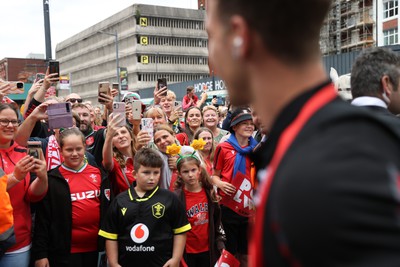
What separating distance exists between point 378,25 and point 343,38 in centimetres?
1014

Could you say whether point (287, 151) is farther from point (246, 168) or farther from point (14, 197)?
point (246, 168)

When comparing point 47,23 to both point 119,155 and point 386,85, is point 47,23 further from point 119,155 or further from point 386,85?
point 386,85

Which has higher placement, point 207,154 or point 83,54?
point 83,54

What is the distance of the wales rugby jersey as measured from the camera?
4172mm

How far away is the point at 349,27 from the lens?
55.6 m

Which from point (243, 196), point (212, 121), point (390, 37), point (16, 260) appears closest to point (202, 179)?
point (243, 196)

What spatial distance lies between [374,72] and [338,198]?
250cm

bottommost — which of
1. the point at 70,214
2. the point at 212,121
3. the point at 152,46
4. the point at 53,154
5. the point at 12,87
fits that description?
the point at 70,214

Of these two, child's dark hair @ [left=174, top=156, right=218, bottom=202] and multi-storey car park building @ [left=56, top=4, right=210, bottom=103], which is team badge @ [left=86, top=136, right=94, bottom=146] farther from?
multi-storey car park building @ [left=56, top=4, right=210, bottom=103]

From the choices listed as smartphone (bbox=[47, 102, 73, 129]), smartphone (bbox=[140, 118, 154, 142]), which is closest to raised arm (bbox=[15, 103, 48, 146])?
smartphone (bbox=[47, 102, 73, 129])

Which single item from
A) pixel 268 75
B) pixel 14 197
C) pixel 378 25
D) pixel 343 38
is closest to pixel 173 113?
pixel 14 197

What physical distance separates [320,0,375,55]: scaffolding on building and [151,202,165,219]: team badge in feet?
169

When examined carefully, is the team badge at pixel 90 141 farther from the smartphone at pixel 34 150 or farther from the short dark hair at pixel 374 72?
the short dark hair at pixel 374 72

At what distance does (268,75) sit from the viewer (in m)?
1.09
